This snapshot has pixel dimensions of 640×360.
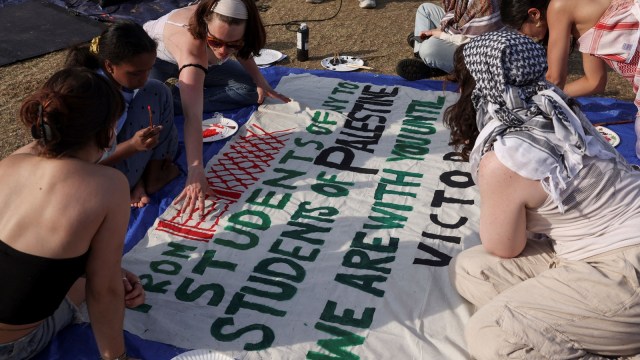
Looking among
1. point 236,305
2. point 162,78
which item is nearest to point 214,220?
point 236,305

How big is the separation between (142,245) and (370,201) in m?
1.09

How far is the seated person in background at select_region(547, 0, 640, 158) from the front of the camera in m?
3.07

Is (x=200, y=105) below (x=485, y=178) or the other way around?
below

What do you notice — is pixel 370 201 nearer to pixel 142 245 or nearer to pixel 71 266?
pixel 142 245

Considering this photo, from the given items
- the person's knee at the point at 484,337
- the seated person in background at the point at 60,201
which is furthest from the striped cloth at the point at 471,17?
the seated person in background at the point at 60,201

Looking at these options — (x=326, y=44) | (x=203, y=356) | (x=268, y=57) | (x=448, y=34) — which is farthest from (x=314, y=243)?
(x=326, y=44)

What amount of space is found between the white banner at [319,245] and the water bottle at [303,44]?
1.17 metres

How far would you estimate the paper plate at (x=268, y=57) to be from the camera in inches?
185

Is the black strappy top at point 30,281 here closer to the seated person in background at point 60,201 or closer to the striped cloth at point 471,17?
the seated person in background at point 60,201

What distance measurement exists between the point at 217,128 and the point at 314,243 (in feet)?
4.05

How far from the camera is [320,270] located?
2.58m

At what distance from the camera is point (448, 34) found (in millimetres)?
4398

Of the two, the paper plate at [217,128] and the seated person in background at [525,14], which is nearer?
the seated person in background at [525,14]

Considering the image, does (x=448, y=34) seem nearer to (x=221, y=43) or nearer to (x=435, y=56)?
(x=435, y=56)
